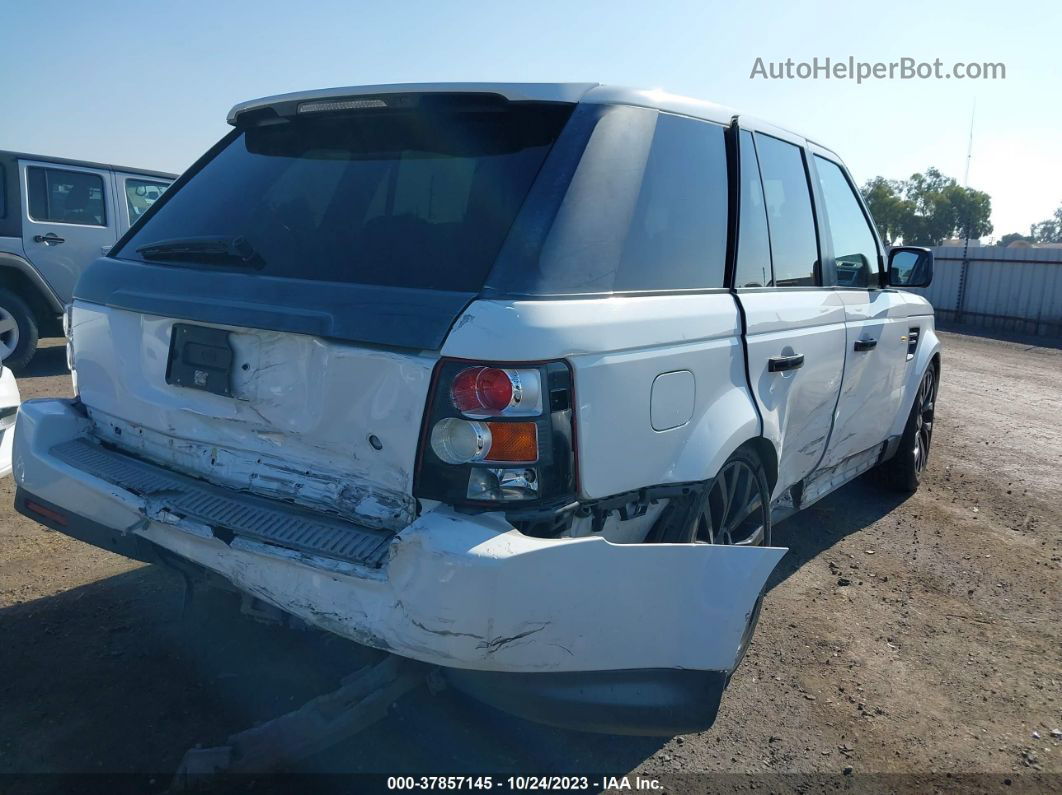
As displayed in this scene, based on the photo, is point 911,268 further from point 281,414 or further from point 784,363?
point 281,414

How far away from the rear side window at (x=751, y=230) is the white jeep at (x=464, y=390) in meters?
0.02

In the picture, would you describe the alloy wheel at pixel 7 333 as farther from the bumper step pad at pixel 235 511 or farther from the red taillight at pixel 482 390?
the red taillight at pixel 482 390

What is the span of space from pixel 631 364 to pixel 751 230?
1.18 metres

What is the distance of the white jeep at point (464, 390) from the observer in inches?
77.1

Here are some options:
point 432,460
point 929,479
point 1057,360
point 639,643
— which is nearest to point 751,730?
point 639,643

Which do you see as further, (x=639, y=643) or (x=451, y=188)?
(x=451, y=188)

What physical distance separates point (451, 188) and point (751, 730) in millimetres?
2006

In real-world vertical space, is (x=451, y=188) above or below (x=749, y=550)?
above

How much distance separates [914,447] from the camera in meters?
5.20

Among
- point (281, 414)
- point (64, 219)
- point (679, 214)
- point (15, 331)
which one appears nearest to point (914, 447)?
point (679, 214)

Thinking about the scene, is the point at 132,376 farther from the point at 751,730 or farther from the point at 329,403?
the point at 751,730

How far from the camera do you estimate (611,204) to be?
2299 mm

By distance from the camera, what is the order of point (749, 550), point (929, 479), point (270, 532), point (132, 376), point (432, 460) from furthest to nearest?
point (929, 479), point (132, 376), point (749, 550), point (270, 532), point (432, 460)

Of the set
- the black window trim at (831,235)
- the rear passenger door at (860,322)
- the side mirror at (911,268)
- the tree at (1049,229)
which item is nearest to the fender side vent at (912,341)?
the rear passenger door at (860,322)
